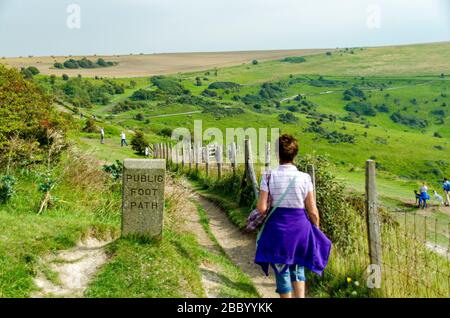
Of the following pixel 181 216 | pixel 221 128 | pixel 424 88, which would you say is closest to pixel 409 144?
pixel 221 128

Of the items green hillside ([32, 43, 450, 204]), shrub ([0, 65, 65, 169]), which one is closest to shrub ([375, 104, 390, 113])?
green hillside ([32, 43, 450, 204])

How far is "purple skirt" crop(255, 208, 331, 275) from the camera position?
20.7 ft

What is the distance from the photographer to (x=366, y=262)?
7992mm

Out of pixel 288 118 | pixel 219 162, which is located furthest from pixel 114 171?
pixel 288 118

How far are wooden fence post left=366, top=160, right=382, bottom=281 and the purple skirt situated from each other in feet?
4.83

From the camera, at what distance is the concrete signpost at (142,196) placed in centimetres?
834

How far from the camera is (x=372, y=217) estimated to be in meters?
7.57

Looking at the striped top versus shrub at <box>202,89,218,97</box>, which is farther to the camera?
shrub at <box>202,89,218,97</box>

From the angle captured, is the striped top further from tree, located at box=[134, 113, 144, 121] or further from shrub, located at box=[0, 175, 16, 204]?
tree, located at box=[134, 113, 144, 121]

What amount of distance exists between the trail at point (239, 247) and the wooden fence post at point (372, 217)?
1894 mm

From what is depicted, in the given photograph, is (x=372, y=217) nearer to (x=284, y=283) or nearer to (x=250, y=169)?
(x=284, y=283)

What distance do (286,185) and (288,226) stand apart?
1.79ft

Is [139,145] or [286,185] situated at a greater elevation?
[286,185]

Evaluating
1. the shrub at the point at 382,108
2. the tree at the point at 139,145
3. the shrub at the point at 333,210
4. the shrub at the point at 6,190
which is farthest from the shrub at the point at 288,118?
the shrub at the point at 6,190
